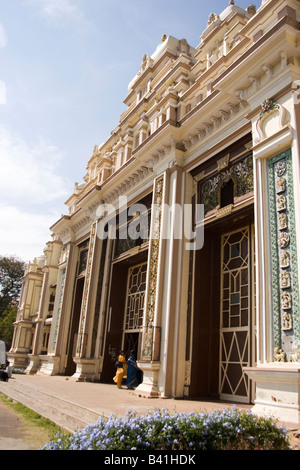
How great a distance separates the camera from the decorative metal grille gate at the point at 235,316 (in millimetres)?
9367

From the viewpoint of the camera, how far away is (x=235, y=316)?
9898 mm

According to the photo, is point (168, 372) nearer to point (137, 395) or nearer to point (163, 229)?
point (137, 395)

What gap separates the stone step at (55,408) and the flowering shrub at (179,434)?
2135 mm

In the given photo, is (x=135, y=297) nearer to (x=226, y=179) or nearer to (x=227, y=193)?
(x=227, y=193)

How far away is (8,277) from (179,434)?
4388 cm

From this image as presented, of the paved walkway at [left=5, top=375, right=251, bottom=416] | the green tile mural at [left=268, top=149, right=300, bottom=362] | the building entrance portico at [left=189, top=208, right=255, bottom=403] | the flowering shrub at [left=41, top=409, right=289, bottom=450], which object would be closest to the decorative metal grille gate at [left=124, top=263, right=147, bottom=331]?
the paved walkway at [left=5, top=375, right=251, bottom=416]

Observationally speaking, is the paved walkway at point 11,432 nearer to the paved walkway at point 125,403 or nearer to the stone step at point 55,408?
the stone step at point 55,408

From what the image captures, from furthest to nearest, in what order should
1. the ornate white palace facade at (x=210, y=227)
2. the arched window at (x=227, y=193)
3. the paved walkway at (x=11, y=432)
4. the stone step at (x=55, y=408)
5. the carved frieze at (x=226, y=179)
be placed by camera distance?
the arched window at (x=227, y=193) < the carved frieze at (x=226, y=179) < the ornate white palace facade at (x=210, y=227) < the stone step at (x=55, y=408) < the paved walkway at (x=11, y=432)

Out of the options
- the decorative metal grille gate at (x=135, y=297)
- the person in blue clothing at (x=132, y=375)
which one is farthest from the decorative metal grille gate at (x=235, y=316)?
the decorative metal grille gate at (x=135, y=297)

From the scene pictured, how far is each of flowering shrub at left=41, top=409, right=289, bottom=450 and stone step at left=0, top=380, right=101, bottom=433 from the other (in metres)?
2.13

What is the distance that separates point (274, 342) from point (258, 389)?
0.86 meters

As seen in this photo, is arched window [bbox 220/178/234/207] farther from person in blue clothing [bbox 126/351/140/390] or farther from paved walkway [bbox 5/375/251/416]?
person in blue clothing [bbox 126/351/140/390]

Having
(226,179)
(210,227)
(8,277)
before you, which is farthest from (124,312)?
(8,277)

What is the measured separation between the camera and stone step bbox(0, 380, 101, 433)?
243 inches
